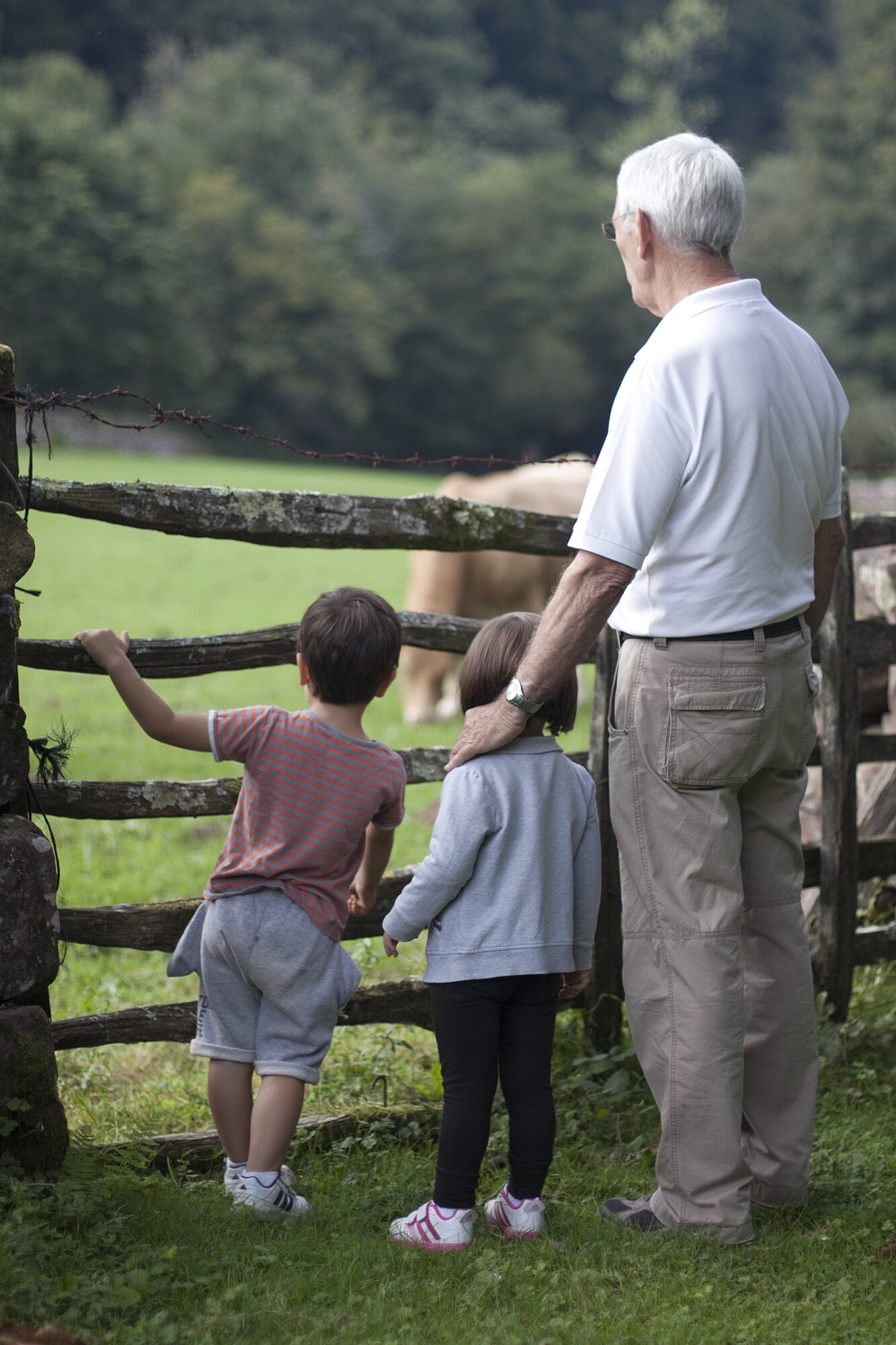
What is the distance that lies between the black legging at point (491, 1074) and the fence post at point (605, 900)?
1.00m

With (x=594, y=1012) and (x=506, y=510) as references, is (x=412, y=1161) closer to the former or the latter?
(x=594, y=1012)

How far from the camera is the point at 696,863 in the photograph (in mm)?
2934

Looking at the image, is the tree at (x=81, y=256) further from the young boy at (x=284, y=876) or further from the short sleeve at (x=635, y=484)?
the short sleeve at (x=635, y=484)

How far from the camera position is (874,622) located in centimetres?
455

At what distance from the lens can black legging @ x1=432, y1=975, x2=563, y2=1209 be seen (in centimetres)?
288

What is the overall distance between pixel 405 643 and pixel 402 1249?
1586 mm

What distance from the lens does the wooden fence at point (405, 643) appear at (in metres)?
3.25

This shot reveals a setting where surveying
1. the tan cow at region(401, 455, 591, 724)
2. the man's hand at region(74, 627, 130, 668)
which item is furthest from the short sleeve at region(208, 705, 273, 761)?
the tan cow at region(401, 455, 591, 724)

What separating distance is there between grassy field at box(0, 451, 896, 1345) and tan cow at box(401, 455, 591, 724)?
5285 millimetres

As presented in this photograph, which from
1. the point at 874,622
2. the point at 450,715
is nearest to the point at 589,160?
the point at 450,715

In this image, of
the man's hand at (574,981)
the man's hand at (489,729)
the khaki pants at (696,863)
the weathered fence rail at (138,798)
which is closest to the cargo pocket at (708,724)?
the khaki pants at (696,863)

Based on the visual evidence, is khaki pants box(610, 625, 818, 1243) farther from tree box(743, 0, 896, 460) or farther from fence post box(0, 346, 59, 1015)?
tree box(743, 0, 896, 460)

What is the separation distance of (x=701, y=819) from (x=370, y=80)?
303 feet

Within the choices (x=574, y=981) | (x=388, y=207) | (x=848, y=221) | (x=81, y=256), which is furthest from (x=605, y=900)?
(x=388, y=207)
